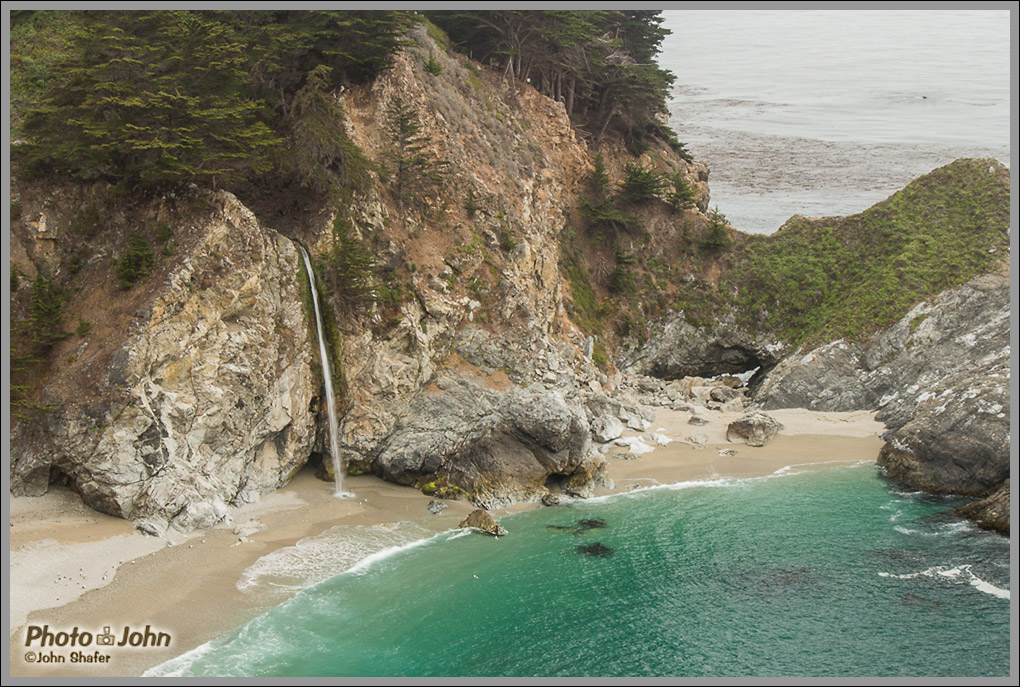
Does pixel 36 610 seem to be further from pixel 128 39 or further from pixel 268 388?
pixel 128 39

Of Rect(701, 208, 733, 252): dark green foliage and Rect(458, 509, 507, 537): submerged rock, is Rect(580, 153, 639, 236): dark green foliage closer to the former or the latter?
Rect(701, 208, 733, 252): dark green foliage

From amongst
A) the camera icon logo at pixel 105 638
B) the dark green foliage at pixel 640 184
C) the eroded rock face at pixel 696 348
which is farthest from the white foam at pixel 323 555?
the dark green foliage at pixel 640 184

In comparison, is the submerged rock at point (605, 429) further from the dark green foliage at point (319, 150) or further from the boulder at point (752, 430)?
the dark green foliage at point (319, 150)

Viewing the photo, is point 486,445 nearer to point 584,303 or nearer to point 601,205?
point 584,303

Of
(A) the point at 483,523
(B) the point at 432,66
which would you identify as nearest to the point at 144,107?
(B) the point at 432,66

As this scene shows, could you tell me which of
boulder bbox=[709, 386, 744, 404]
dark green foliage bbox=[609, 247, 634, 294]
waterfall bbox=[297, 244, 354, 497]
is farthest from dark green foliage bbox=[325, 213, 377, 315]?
boulder bbox=[709, 386, 744, 404]
